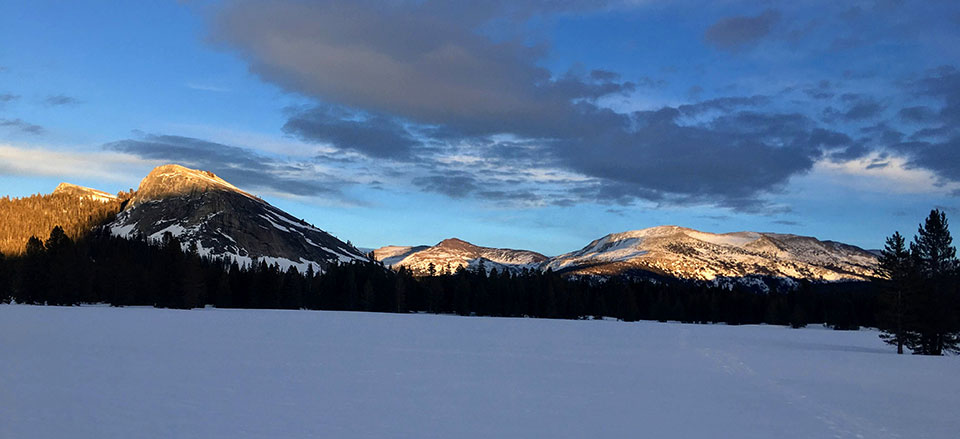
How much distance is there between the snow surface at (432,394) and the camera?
61.5 ft

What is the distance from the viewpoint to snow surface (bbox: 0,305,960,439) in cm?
1875

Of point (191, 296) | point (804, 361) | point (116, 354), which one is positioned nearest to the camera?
point (116, 354)

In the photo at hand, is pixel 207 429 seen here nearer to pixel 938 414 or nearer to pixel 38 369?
pixel 38 369

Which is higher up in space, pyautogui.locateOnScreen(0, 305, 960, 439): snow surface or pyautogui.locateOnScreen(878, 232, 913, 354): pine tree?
pyautogui.locateOnScreen(878, 232, 913, 354): pine tree

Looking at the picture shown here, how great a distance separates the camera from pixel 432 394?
25562 mm

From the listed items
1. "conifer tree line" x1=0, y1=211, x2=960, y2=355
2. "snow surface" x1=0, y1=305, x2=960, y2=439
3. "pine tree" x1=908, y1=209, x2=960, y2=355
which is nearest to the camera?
"snow surface" x1=0, y1=305, x2=960, y2=439

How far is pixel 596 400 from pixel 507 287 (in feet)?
477

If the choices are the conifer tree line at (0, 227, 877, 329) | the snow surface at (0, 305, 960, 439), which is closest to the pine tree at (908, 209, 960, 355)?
the snow surface at (0, 305, 960, 439)

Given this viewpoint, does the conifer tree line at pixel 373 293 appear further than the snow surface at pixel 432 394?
Yes

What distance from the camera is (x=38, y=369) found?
28.5 meters

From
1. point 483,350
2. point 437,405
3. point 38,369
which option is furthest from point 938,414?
point 38,369

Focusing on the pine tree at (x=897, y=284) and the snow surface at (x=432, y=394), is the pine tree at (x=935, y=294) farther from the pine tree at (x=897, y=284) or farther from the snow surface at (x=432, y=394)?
the snow surface at (x=432, y=394)

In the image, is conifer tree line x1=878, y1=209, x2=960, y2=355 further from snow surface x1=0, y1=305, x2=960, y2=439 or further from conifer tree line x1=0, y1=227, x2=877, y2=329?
conifer tree line x1=0, y1=227, x2=877, y2=329

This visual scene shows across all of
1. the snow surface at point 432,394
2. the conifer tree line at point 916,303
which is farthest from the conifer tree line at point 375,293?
the snow surface at point 432,394
